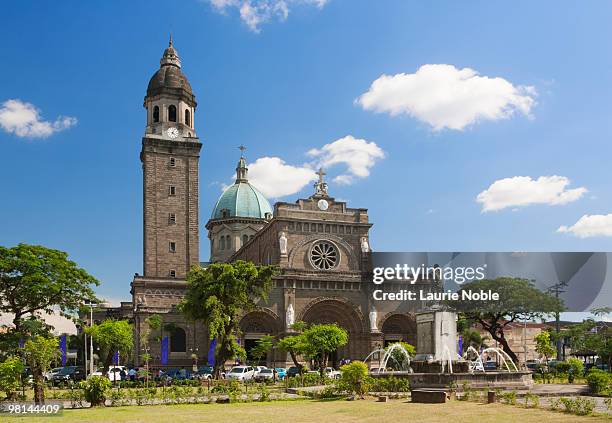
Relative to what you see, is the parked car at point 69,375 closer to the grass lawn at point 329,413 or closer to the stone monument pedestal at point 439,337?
the grass lawn at point 329,413

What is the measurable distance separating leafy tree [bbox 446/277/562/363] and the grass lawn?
36253mm

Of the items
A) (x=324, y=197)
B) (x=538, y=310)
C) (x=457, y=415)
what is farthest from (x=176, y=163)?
(x=457, y=415)

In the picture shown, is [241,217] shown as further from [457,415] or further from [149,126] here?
[457,415]

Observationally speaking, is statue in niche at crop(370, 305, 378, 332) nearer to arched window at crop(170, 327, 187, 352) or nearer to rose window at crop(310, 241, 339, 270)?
rose window at crop(310, 241, 339, 270)

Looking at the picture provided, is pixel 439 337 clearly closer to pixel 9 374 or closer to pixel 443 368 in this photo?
pixel 443 368

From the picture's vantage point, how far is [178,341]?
62.0 metres

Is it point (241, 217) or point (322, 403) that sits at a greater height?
point (241, 217)

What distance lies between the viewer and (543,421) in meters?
17.4

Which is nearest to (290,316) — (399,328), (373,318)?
(373,318)

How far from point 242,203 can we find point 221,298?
42272 mm

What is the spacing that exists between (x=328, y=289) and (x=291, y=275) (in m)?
4.02

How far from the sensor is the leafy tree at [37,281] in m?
32.4

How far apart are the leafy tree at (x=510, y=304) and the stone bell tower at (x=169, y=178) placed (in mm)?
25821

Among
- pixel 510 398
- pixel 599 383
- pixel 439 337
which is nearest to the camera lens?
pixel 510 398
